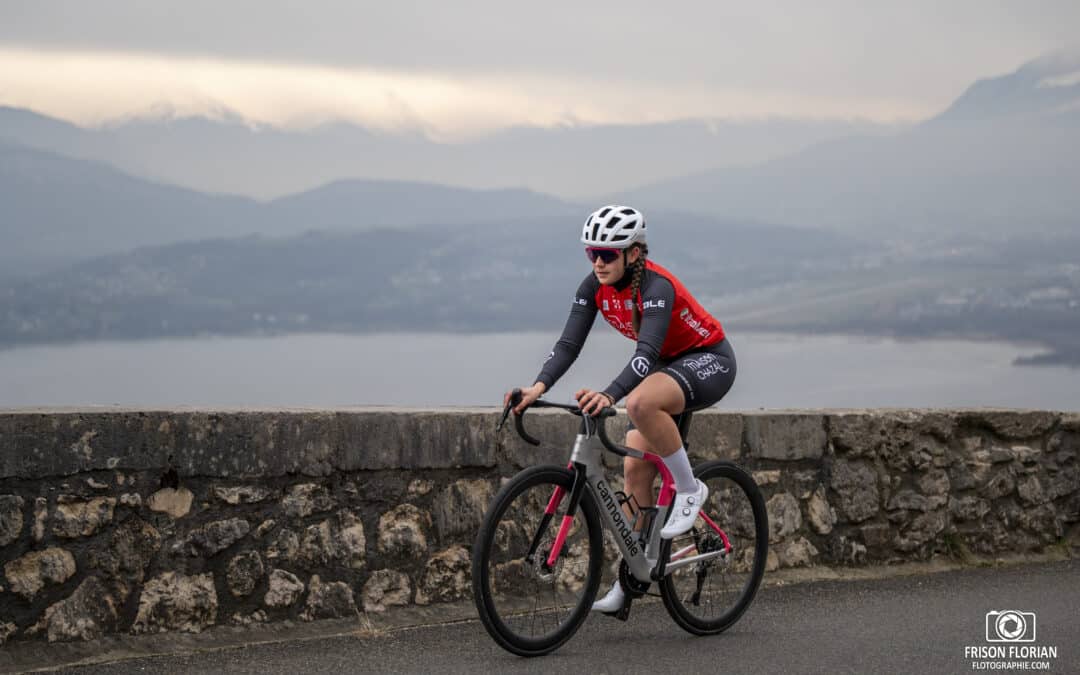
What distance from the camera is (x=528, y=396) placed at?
4863 mm

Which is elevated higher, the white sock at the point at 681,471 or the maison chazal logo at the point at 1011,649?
the white sock at the point at 681,471

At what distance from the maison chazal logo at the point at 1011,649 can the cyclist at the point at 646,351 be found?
1.34m

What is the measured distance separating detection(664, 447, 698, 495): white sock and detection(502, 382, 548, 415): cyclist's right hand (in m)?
0.64

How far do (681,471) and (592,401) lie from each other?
29.1 inches

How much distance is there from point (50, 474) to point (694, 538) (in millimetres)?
2748

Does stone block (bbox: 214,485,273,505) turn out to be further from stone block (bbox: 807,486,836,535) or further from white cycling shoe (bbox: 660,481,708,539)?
stone block (bbox: 807,486,836,535)

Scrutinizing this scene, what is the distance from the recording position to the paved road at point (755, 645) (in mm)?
4953

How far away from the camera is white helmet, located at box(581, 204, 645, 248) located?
4.91 m

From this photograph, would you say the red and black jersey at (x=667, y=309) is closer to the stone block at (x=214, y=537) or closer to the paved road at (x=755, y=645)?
the paved road at (x=755, y=645)

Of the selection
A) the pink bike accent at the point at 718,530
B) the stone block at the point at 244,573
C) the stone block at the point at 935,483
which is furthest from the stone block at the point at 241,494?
the stone block at the point at 935,483

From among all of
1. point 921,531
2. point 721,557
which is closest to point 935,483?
point 921,531

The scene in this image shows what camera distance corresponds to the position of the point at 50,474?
5.02 m

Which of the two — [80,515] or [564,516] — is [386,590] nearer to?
[564,516]

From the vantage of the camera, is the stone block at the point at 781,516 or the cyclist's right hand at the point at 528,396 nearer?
the cyclist's right hand at the point at 528,396
